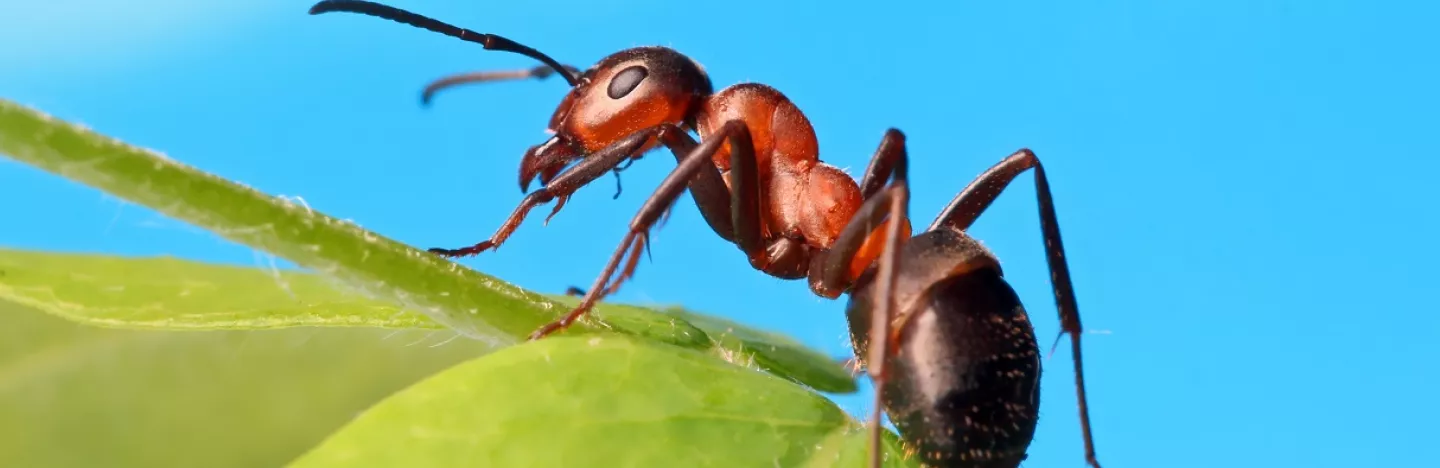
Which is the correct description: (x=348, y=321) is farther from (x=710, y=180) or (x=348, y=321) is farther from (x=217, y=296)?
(x=710, y=180)

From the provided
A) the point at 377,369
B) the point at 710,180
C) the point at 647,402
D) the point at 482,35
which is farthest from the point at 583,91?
the point at 647,402

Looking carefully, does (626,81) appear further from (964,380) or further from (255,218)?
(255,218)

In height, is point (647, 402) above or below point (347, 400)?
below

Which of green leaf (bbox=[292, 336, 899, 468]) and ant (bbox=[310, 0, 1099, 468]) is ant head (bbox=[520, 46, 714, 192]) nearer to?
ant (bbox=[310, 0, 1099, 468])

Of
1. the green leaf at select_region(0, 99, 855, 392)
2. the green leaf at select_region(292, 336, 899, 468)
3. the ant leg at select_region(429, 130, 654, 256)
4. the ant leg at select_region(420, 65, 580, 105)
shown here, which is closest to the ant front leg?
the green leaf at select_region(292, 336, 899, 468)

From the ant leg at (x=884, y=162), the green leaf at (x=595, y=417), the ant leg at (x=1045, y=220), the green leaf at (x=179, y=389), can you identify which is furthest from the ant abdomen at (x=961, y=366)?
the green leaf at (x=179, y=389)

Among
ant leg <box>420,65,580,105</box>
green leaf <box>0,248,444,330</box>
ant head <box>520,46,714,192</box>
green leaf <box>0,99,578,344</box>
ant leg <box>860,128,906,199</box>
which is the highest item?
ant leg <box>420,65,580,105</box>
